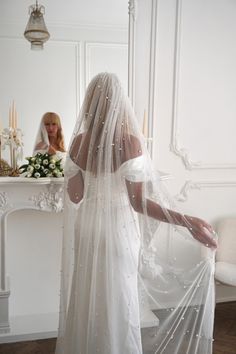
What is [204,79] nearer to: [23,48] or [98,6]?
[98,6]

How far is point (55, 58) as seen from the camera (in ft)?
8.63

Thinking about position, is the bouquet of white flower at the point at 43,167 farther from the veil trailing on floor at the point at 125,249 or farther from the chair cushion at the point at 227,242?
the chair cushion at the point at 227,242

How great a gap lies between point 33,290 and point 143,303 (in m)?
1.20

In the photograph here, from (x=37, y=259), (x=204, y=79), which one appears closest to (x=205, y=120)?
(x=204, y=79)

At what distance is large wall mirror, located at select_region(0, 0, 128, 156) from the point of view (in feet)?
8.45

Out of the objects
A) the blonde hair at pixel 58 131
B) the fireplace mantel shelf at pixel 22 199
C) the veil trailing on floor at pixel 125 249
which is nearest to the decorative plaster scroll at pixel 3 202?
the fireplace mantel shelf at pixel 22 199

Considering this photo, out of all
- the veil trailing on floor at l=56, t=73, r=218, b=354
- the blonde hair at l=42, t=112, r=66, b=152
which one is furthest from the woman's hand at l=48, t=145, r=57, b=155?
the veil trailing on floor at l=56, t=73, r=218, b=354

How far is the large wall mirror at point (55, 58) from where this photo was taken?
8.45 feet

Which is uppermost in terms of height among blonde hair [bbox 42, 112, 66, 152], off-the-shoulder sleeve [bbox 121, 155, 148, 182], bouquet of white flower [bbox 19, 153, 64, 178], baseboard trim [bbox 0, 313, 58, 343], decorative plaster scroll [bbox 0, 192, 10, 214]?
blonde hair [bbox 42, 112, 66, 152]

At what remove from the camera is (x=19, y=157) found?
2631 millimetres

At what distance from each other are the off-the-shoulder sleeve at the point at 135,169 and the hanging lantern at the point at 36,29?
135 cm

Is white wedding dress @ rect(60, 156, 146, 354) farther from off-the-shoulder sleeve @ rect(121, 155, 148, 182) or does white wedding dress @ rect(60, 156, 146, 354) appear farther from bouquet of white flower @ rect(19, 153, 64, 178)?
bouquet of white flower @ rect(19, 153, 64, 178)

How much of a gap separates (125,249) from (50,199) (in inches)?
36.8

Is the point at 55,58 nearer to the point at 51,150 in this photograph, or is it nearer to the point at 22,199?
the point at 51,150
